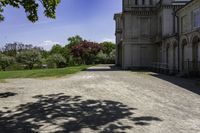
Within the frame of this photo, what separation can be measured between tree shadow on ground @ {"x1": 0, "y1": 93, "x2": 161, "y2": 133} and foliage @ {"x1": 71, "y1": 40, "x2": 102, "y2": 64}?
61370mm

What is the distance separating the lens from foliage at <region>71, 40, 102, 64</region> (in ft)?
242

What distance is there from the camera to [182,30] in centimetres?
2961

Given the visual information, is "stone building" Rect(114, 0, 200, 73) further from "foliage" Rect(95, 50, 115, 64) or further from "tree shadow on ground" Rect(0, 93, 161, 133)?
"foliage" Rect(95, 50, 115, 64)

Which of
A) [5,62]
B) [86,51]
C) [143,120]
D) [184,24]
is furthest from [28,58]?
[143,120]

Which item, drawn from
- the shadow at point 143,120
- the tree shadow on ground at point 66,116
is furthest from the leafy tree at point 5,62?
the shadow at point 143,120

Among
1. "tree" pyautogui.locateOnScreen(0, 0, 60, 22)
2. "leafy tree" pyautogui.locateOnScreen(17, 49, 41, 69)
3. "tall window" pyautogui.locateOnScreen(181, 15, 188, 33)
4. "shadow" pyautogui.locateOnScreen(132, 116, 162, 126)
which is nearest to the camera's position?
"shadow" pyautogui.locateOnScreen(132, 116, 162, 126)

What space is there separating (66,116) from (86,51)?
64892 millimetres

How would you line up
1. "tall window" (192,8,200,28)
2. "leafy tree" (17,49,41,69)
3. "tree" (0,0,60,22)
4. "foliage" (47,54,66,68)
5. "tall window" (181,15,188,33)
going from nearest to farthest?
"tree" (0,0,60,22) < "tall window" (192,8,200,28) < "tall window" (181,15,188,33) < "leafy tree" (17,49,41,69) < "foliage" (47,54,66,68)

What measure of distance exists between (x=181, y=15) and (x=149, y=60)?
37.3 ft

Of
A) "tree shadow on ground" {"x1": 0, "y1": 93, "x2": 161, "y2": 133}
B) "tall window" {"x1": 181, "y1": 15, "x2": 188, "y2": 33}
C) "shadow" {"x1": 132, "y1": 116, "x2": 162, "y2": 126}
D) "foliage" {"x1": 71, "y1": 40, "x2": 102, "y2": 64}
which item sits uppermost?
"tall window" {"x1": 181, "y1": 15, "x2": 188, "y2": 33}

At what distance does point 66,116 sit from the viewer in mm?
9453

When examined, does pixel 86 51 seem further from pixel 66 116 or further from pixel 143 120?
pixel 143 120

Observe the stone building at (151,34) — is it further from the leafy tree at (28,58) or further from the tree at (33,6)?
the leafy tree at (28,58)

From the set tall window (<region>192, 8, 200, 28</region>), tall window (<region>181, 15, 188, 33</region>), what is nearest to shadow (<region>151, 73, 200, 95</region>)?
tall window (<region>192, 8, 200, 28</region>)
